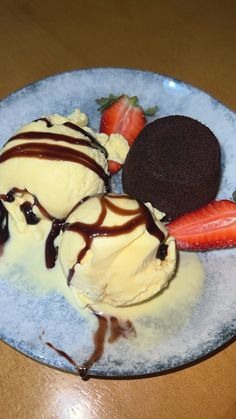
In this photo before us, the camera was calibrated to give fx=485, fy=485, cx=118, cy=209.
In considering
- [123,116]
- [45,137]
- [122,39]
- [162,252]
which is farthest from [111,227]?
[122,39]

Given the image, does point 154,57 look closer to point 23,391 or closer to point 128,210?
point 128,210

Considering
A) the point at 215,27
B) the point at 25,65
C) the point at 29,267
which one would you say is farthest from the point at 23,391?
the point at 215,27

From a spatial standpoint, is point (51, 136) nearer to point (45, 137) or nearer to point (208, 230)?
point (45, 137)

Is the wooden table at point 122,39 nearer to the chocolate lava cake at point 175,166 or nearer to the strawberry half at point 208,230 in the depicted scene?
the chocolate lava cake at point 175,166

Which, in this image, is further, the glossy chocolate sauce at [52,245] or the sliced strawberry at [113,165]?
the sliced strawberry at [113,165]

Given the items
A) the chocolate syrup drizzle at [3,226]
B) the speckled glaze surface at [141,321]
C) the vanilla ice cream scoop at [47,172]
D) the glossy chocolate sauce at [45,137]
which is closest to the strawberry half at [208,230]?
the speckled glaze surface at [141,321]

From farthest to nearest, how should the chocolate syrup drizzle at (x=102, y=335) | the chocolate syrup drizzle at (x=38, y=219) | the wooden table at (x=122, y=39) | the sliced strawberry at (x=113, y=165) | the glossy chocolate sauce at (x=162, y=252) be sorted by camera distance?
the wooden table at (x=122, y=39) < the sliced strawberry at (x=113, y=165) < the chocolate syrup drizzle at (x=38, y=219) < the glossy chocolate sauce at (x=162, y=252) < the chocolate syrup drizzle at (x=102, y=335)
